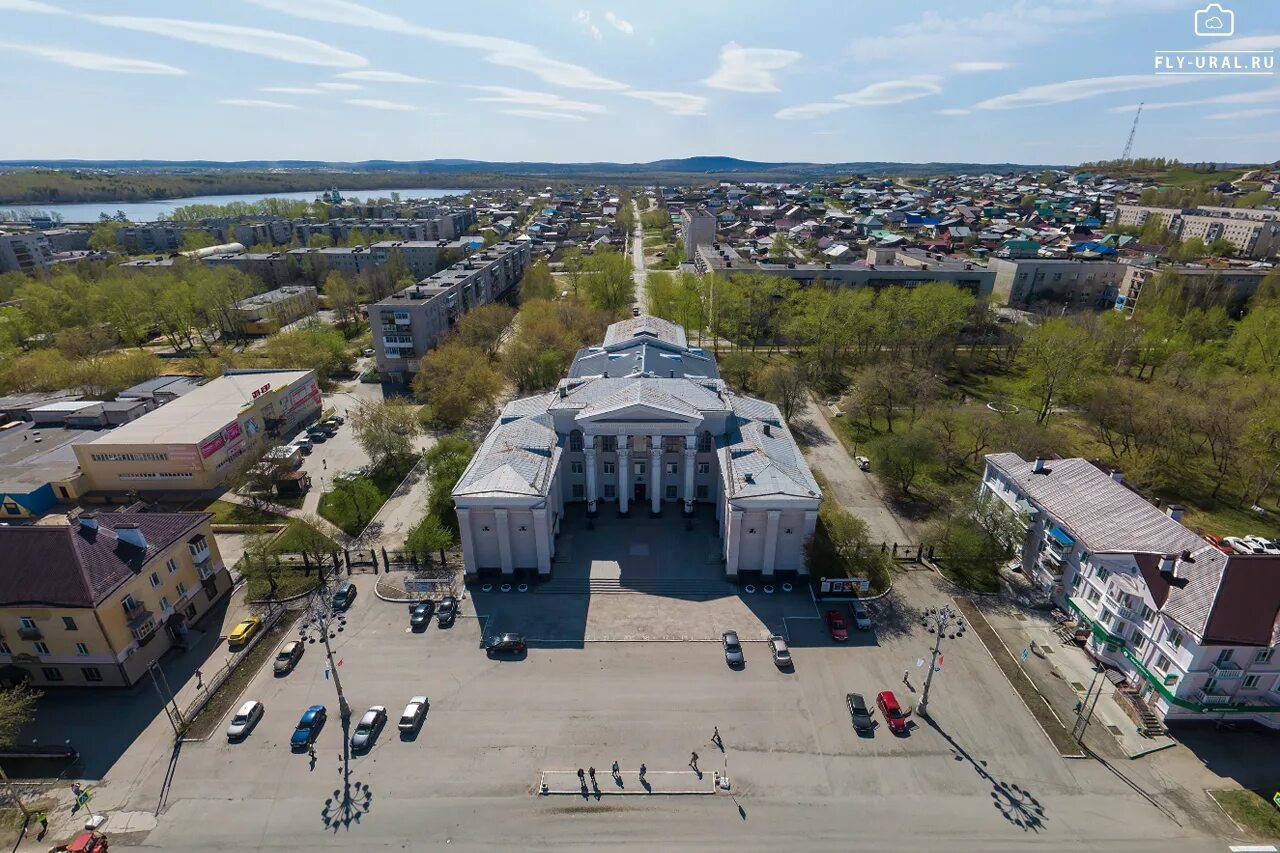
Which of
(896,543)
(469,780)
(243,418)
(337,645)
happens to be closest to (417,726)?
(469,780)

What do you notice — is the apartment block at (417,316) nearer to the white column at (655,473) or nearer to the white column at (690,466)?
the white column at (655,473)

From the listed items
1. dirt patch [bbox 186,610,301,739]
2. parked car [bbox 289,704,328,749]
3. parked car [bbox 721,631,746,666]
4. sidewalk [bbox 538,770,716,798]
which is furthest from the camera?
parked car [bbox 721,631,746,666]

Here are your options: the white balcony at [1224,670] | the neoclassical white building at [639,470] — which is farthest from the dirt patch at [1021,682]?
the neoclassical white building at [639,470]

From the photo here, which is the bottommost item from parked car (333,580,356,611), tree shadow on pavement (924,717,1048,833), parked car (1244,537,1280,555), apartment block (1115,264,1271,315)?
tree shadow on pavement (924,717,1048,833)

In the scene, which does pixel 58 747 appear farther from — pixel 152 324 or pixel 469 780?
pixel 152 324

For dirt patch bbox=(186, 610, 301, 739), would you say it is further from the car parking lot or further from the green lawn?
the green lawn

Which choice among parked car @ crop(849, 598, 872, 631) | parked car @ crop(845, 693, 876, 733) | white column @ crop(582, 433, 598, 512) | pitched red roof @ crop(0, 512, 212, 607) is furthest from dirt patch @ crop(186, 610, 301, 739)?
parked car @ crop(849, 598, 872, 631)
